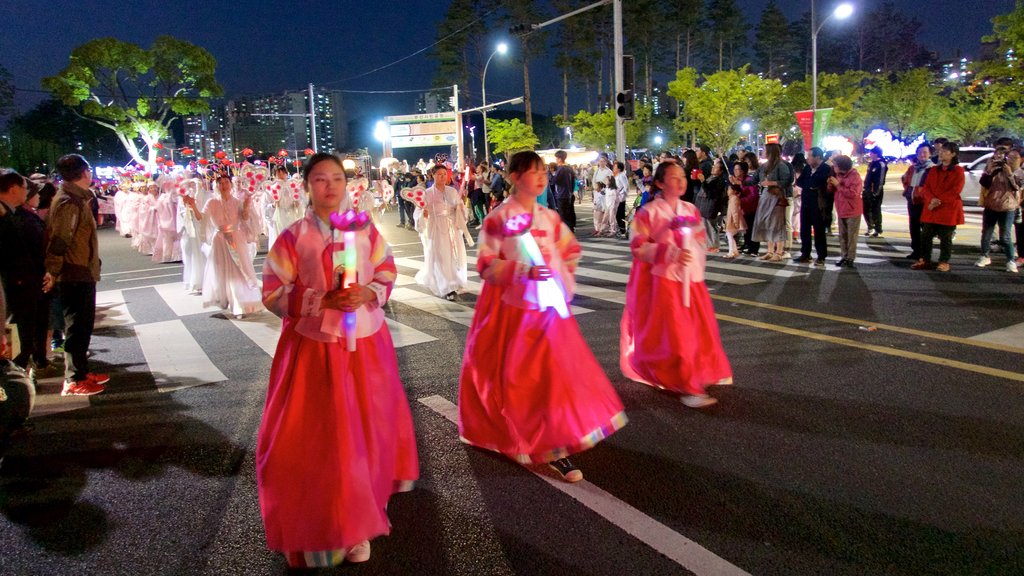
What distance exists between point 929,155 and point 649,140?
49.3m

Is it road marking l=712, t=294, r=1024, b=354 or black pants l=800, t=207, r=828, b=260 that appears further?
black pants l=800, t=207, r=828, b=260

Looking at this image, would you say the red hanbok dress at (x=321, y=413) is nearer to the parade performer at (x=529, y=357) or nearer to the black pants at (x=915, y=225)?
the parade performer at (x=529, y=357)

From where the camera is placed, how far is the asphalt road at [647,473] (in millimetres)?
3143

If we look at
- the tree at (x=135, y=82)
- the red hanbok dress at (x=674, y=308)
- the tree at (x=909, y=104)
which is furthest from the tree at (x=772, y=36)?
the red hanbok dress at (x=674, y=308)

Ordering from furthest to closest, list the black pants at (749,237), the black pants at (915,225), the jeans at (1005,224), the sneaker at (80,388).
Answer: the black pants at (749,237) < the black pants at (915,225) < the jeans at (1005,224) < the sneaker at (80,388)

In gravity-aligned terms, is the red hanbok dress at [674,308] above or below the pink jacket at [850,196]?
below

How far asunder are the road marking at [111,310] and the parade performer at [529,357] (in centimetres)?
665

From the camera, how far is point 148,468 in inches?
169

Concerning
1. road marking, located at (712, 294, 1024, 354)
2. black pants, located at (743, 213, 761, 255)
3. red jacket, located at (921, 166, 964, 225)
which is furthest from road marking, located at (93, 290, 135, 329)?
red jacket, located at (921, 166, 964, 225)

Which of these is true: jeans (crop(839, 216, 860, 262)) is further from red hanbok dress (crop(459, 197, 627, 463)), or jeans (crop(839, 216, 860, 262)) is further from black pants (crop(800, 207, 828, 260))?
red hanbok dress (crop(459, 197, 627, 463))

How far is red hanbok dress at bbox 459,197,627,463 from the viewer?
13.1 ft

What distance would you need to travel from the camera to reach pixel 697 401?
5.03m

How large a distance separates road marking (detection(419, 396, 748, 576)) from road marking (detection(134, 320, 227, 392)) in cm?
377

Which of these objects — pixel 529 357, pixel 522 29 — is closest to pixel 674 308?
pixel 529 357
